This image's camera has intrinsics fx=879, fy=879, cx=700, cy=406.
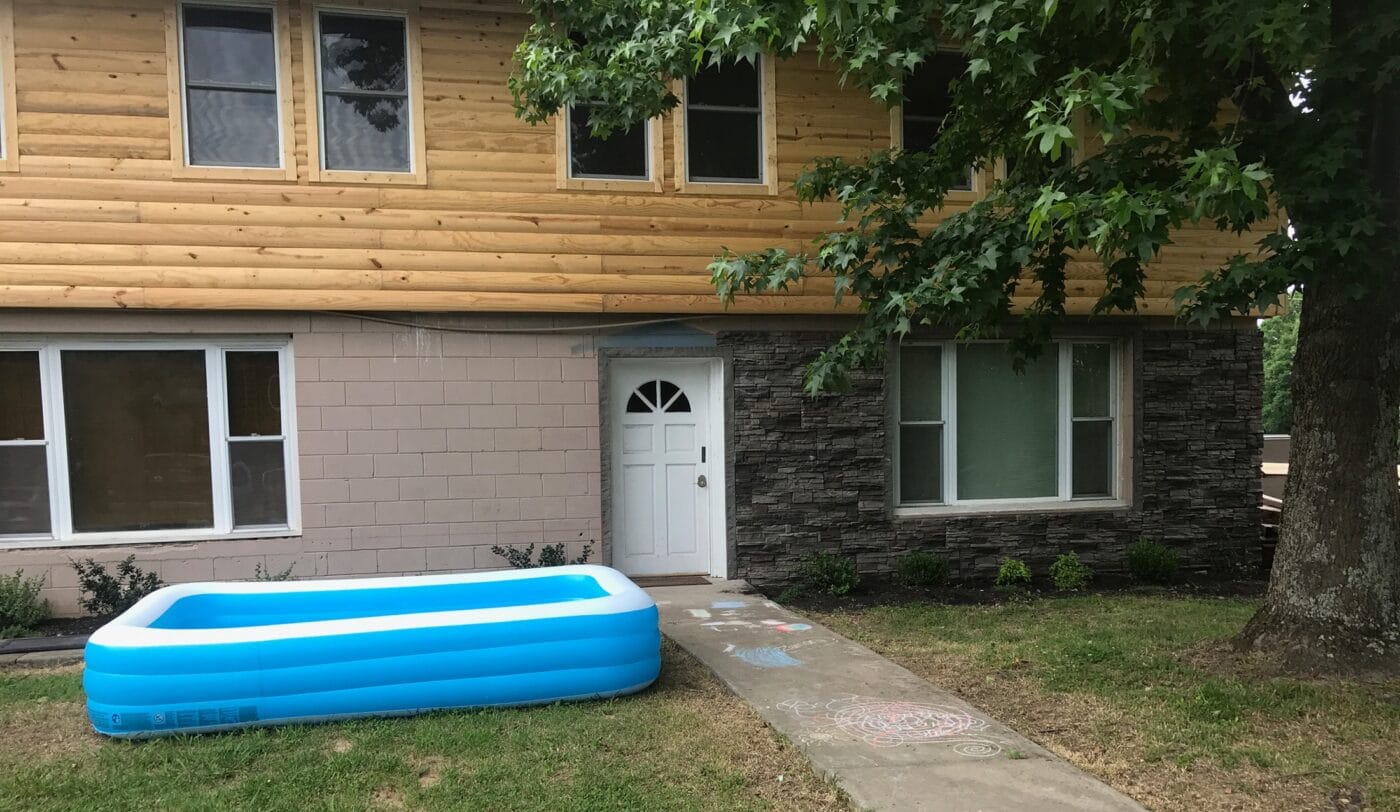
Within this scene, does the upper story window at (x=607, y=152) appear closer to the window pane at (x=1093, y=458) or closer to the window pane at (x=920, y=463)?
the window pane at (x=920, y=463)

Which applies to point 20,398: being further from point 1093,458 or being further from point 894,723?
point 1093,458

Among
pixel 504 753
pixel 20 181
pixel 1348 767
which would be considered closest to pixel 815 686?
pixel 504 753

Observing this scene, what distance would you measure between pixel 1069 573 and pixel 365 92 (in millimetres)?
7713

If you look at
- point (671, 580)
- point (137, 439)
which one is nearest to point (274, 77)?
point (137, 439)

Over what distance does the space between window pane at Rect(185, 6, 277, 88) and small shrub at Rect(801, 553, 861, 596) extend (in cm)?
623

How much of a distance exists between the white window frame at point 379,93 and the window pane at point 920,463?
515cm

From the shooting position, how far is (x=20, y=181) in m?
6.88

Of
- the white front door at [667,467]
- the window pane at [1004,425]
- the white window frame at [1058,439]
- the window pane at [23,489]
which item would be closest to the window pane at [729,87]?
the white front door at [667,467]

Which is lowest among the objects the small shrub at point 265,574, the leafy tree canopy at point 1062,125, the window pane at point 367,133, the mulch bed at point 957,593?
the mulch bed at point 957,593

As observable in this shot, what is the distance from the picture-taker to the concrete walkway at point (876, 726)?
3.79m

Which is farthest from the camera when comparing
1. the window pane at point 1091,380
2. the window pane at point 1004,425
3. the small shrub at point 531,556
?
the window pane at point 1091,380

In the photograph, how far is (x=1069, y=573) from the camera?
27.5 ft

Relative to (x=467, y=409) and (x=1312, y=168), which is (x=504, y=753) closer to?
(x=467, y=409)

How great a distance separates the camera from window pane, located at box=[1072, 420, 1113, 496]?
9.00 meters
